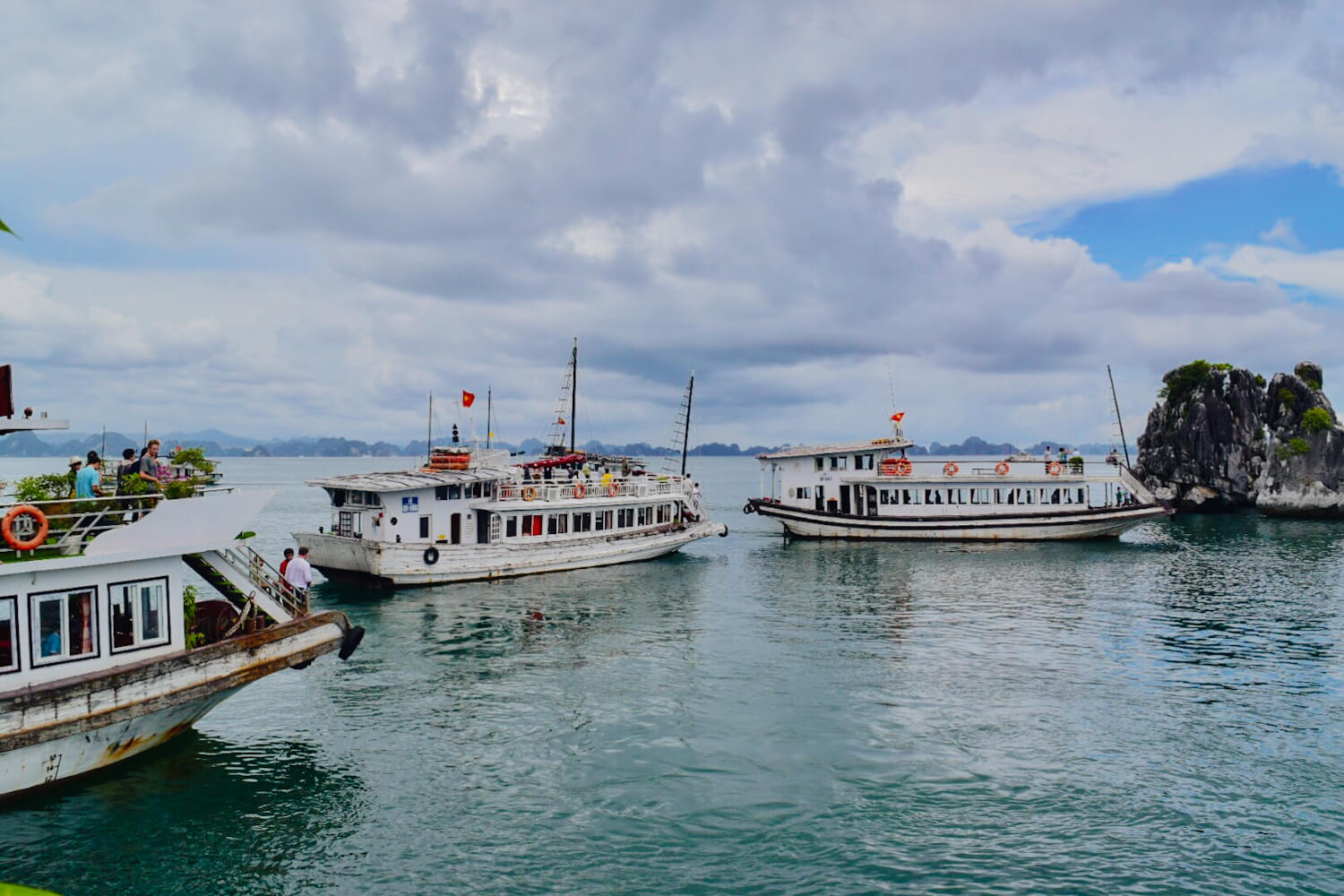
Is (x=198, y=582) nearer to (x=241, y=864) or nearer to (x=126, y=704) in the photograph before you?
(x=126, y=704)

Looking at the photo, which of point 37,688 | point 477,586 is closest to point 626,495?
point 477,586

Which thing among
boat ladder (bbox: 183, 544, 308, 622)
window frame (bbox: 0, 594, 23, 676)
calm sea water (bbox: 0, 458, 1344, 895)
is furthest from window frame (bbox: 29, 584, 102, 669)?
calm sea water (bbox: 0, 458, 1344, 895)

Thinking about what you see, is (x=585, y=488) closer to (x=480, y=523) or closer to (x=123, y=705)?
(x=480, y=523)

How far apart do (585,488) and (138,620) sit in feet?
103

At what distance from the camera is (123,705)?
1583cm

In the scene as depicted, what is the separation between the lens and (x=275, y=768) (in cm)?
1797

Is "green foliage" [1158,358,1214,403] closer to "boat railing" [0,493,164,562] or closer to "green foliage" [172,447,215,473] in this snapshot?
"green foliage" [172,447,215,473]

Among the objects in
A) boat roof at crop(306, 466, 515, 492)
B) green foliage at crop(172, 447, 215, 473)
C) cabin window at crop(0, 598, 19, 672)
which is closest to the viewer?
cabin window at crop(0, 598, 19, 672)

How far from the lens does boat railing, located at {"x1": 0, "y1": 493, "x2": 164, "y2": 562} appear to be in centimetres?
1531

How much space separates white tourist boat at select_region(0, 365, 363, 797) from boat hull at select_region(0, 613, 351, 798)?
0.07ft

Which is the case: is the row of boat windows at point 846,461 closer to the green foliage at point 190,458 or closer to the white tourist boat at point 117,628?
the green foliage at point 190,458

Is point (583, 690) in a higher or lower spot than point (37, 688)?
lower

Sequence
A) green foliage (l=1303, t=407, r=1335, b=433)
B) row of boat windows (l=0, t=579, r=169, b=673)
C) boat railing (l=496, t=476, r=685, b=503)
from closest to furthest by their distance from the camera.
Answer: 1. row of boat windows (l=0, t=579, r=169, b=673)
2. boat railing (l=496, t=476, r=685, b=503)
3. green foliage (l=1303, t=407, r=1335, b=433)

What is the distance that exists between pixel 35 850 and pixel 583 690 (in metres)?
12.4
